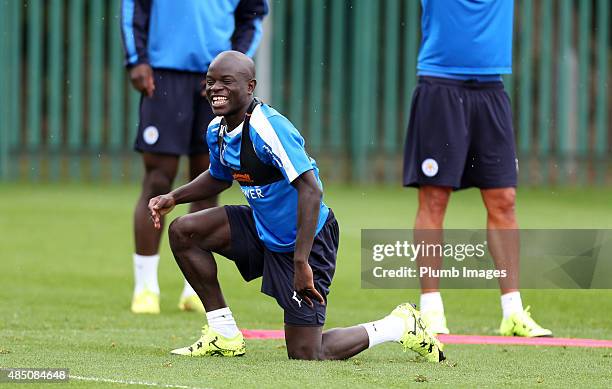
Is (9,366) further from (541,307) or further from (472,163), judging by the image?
(541,307)

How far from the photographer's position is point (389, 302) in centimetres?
928

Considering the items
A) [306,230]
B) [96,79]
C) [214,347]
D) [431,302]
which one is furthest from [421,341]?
[96,79]

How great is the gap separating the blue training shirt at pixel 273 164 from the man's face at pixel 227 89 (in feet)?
0.31

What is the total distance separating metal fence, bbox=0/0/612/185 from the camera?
747 inches

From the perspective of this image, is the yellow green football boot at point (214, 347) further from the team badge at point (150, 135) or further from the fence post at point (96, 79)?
the fence post at point (96, 79)

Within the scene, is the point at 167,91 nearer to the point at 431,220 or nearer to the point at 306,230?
the point at 431,220

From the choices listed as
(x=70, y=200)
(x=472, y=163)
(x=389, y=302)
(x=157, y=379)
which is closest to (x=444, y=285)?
(x=389, y=302)

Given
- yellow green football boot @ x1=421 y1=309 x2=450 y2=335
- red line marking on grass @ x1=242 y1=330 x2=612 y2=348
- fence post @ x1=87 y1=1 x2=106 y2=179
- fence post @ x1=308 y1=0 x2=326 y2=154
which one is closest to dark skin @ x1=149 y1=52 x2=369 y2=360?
red line marking on grass @ x1=242 y1=330 x2=612 y2=348

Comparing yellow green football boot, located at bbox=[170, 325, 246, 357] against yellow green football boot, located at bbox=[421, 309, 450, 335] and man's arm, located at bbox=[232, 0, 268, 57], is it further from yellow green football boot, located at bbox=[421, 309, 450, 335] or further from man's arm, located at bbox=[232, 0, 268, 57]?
man's arm, located at bbox=[232, 0, 268, 57]

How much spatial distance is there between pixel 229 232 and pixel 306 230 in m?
0.63

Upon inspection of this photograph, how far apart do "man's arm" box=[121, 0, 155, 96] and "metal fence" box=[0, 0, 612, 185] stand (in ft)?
32.9

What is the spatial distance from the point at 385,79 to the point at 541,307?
1039cm

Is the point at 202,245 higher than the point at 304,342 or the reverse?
higher

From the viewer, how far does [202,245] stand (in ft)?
21.9
